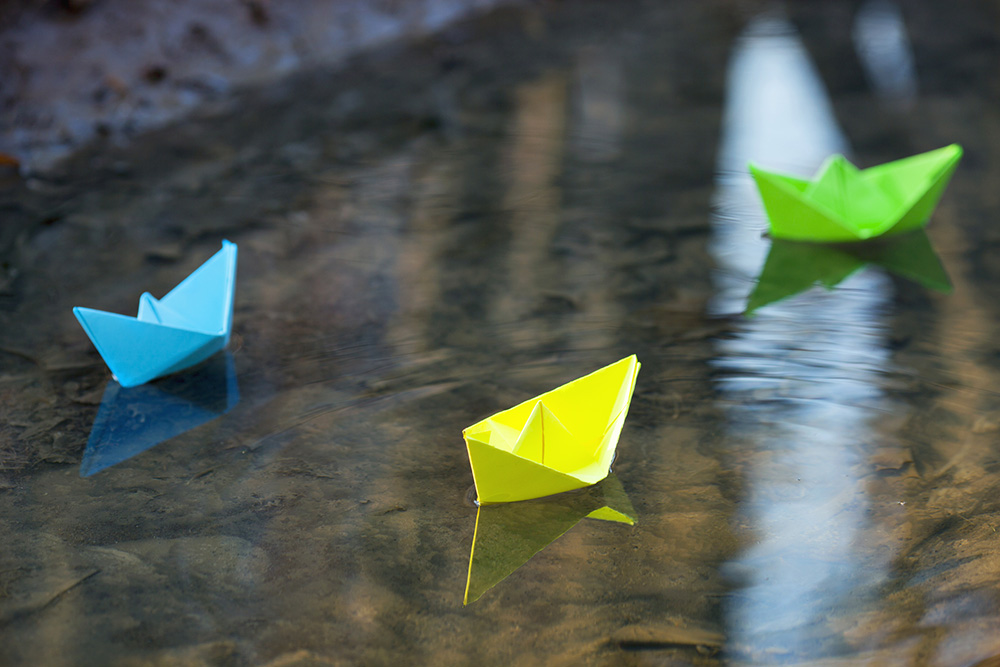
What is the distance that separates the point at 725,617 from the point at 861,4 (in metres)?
3.78

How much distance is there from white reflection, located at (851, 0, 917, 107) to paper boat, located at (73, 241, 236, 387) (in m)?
2.29

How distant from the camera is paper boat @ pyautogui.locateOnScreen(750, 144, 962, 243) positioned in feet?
6.21

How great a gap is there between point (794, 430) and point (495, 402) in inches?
18.1

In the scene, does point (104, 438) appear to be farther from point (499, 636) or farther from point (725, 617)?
point (725, 617)

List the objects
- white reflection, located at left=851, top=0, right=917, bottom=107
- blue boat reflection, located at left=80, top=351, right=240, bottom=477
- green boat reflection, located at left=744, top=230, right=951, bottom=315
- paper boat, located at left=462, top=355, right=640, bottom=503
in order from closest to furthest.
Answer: paper boat, located at left=462, top=355, right=640, bottom=503
blue boat reflection, located at left=80, top=351, right=240, bottom=477
green boat reflection, located at left=744, top=230, right=951, bottom=315
white reflection, located at left=851, top=0, right=917, bottom=107

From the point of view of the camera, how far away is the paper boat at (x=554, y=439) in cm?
108

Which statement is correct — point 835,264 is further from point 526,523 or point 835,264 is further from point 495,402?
point 526,523

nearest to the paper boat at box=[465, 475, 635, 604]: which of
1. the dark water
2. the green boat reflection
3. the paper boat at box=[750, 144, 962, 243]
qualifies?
the dark water

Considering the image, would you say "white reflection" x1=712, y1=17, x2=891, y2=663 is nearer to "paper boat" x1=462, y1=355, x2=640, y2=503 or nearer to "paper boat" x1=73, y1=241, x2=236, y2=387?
"paper boat" x1=462, y1=355, x2=640, y2=503

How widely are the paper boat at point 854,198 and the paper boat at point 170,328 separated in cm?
112

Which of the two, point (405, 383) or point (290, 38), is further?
point (290, 38)

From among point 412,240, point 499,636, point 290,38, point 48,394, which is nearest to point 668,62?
point 290,38

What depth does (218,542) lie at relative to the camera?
1.09 m

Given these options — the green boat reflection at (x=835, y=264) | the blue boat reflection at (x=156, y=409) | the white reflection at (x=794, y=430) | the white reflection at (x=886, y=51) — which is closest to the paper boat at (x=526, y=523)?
the white reflection at (x=794, y=430)
